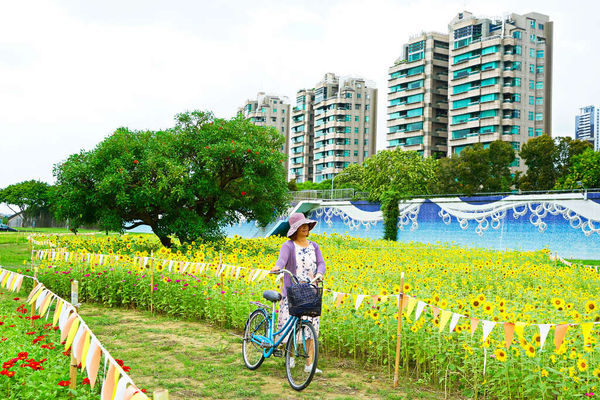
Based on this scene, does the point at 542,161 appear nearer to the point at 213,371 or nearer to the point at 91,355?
the point at 213,371

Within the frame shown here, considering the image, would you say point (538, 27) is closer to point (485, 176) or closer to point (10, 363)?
point (485, 176)

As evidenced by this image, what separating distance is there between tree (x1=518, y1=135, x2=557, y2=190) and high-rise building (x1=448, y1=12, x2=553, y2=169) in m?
11.5

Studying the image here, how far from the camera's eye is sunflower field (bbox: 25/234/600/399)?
453 centimetres

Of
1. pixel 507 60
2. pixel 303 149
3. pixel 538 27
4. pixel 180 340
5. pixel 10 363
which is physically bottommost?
A: pixel 180 340

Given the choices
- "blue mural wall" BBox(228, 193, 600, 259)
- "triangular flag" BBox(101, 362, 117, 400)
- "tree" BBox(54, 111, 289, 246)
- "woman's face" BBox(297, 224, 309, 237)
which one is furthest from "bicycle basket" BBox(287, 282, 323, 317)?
"blue mural wall" BBox(228, 193, 600, 259)

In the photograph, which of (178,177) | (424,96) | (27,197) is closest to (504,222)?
(178,177)

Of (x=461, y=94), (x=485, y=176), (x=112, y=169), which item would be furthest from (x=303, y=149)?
(x=112, y=169)

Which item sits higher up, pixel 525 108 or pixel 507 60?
pixel 507 60

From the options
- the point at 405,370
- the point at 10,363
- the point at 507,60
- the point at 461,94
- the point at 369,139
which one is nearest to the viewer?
the point at 10,363

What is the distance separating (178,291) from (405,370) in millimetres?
4450

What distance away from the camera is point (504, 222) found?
24.6 m

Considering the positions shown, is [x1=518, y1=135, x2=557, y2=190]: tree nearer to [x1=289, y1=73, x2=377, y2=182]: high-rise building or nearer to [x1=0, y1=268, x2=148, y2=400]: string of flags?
[x1=289, y1=73, x2=377, y2=182]: high-rise building

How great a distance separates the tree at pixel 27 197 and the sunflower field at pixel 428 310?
57.3m

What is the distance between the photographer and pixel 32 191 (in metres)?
63.2
